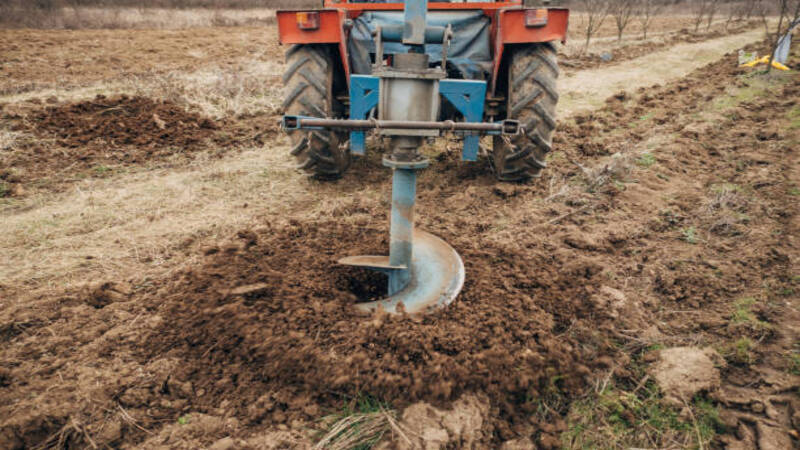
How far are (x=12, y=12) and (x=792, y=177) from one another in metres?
17.1

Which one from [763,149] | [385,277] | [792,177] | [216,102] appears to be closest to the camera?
[385,277]

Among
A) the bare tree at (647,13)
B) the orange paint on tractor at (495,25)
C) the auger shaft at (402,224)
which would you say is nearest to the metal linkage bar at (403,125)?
the auger shaft at (402,224)

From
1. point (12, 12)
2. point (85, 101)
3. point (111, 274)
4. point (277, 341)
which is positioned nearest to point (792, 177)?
point (277, 341)

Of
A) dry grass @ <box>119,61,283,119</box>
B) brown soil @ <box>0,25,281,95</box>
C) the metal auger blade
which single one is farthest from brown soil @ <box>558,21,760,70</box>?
the metal auger blade

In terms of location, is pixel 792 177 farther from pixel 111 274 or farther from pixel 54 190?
pixel 54 190

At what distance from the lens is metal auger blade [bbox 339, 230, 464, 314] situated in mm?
2297

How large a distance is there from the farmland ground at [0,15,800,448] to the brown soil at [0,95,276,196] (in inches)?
1.4

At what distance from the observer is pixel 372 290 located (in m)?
2.67

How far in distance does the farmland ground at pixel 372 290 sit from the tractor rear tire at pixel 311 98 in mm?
330

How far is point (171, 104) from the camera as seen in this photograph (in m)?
6.07

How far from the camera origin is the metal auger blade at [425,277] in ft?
7.54

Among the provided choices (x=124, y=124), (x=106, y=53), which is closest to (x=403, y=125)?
(x=124, y=124)

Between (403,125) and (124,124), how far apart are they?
16.0ft

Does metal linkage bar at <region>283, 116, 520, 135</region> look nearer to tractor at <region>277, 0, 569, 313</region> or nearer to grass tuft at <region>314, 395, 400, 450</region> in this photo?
tractor at <region>277, 0, 569, 313</region>
